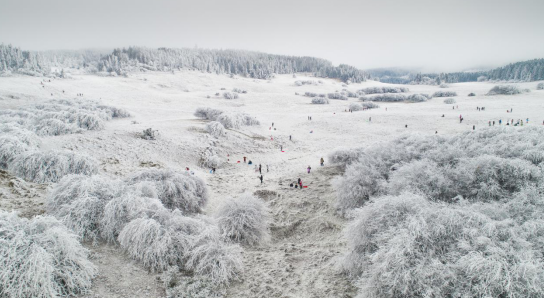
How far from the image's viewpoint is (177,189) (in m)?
13.9

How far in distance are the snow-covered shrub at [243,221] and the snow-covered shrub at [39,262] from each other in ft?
17.5

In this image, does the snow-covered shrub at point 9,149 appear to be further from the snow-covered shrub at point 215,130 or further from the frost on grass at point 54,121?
the snow-covered shrub at point 215,130

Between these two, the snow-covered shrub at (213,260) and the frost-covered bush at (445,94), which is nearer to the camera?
the snow-covered shrub at (213,260)

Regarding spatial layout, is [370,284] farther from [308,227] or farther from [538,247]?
[308,227]

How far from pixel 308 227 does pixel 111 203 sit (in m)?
9.30

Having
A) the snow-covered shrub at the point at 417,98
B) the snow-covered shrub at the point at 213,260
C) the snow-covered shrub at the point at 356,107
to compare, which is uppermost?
the snow-covered shrub at the point at 417,98

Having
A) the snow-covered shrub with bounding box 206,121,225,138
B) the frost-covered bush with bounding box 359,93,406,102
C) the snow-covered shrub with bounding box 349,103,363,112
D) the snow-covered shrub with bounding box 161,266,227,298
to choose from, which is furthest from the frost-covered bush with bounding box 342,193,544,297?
the frost-covered bush with bounding box 359,93,406,102

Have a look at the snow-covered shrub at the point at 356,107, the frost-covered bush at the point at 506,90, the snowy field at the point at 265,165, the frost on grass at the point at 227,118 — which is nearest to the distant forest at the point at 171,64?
the snowy field at the point at 265,165

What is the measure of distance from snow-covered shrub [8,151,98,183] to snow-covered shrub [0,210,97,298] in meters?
7.92

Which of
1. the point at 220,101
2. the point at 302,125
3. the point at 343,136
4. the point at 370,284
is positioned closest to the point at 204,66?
the point at 220,101

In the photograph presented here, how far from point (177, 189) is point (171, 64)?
4359 inches

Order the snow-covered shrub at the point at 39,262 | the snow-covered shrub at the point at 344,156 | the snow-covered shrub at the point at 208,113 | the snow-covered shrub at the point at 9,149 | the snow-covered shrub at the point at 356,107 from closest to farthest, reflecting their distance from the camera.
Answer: the snow-covered shrub at the point at 39,262
the snow-covered shrub at the point at 9,149
the snow-covered shrub at the point at 344,156
the snow-covered shrub at the point at 208,113
the snow-covered shrub at the point at 356,107

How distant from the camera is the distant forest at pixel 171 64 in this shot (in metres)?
77.9

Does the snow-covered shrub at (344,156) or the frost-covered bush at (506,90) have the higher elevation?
the frost-covered bush at (506,90)
